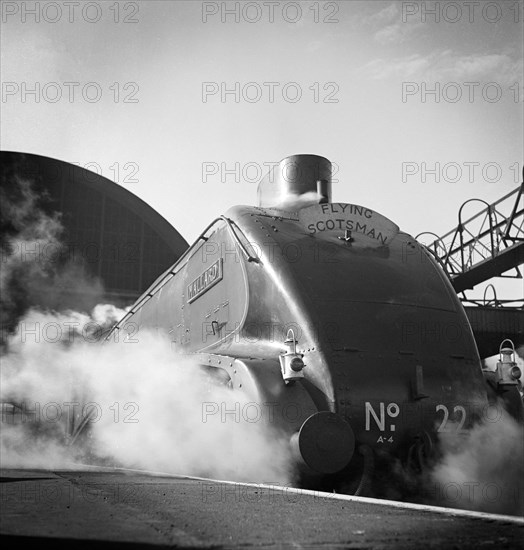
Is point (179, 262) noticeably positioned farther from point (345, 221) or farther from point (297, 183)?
point (345, 221)

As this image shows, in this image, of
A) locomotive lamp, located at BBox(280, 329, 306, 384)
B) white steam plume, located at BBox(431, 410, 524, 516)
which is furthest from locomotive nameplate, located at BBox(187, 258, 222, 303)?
white steam plume, located at BBox(431, 410, 524, 516)

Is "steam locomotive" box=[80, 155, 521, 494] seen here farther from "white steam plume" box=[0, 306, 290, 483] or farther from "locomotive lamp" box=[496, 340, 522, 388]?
"white steam plume" box=[0, 306, 290, 483]

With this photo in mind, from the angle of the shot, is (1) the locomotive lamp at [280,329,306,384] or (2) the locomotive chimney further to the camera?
(2) the locomotive chimney

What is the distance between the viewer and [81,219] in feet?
69.1

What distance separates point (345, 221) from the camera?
22.2ft

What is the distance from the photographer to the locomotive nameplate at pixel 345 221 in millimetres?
6742

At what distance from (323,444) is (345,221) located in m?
2.63

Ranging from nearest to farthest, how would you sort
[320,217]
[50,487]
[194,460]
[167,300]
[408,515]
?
[408,515] → [50,487] → [194,460] → [320,217] → [167,300]

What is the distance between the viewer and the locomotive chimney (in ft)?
25.4

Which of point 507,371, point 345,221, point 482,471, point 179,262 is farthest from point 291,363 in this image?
Result: point 179,262

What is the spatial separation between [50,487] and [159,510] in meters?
1.58

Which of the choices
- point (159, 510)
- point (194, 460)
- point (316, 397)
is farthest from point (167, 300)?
point (159, 510)

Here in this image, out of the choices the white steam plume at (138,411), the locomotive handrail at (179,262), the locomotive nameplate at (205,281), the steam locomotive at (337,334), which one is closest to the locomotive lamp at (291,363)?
the steam locomotive at (337,334)

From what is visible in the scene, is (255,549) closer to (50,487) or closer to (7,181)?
(50,487)
